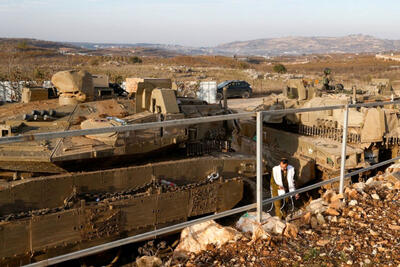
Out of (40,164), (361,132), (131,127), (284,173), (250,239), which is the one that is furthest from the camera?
(361,132)

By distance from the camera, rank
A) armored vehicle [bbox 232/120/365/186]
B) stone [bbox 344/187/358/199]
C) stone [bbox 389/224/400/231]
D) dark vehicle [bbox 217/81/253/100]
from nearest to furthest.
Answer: stone [bbox 389/224/400/231] → stone [bbox 344/187/358/199] → armored vehicle [bbox 232/120/365/186] → dark vehicle [bbox 217/81/253/100]

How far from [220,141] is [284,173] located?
264cm

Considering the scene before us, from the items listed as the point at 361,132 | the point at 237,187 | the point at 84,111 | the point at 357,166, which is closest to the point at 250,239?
the point at 237,187

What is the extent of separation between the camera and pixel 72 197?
21.4 feet

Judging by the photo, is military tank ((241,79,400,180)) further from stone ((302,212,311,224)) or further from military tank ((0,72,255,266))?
stone ((302,212,311,224))

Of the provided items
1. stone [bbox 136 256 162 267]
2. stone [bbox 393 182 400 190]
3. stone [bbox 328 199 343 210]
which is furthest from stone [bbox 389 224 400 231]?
stone [bbox 136 256 162 267]

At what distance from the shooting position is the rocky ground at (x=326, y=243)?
12.3 feet

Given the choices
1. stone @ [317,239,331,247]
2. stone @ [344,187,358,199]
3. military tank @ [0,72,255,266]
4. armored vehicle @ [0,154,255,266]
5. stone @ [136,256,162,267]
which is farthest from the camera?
military tank @ [0,72,255,266]

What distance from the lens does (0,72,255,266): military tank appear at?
244 inches

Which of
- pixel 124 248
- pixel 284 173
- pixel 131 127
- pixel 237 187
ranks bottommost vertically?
pixel 124 248

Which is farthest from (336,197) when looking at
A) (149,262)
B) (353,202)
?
(149,262)

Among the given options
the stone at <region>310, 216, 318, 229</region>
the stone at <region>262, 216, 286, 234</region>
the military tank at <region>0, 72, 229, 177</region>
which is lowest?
the stone at <region>310, 216, 318, 229</region>

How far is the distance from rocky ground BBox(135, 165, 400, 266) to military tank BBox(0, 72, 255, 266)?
288 centimetres

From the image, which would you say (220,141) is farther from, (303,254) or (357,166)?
(303,254)
